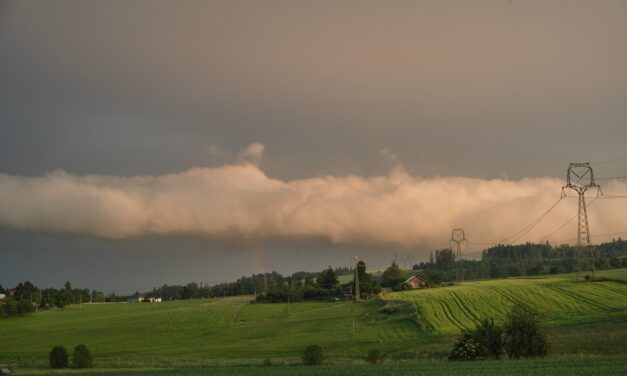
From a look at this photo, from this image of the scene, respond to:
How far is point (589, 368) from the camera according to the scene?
34594 mm

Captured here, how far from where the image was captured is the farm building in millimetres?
167125

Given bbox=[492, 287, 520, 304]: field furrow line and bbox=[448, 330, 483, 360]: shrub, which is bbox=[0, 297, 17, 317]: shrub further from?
bbox=[448, 330, 483, 360]: shrub

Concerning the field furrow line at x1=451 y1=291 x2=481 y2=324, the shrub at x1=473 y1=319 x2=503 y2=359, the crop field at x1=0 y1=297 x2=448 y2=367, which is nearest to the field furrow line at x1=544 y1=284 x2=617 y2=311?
the field furrow line at x1=451 y1=291 x2=481 y2=324

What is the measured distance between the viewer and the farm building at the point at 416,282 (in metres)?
167

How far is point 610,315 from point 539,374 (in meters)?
60.8

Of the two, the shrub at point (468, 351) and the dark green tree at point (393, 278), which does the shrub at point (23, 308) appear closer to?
the dark green tree at point (393, 278)

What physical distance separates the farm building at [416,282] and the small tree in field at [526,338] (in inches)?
4528

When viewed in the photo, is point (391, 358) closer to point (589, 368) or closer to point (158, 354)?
point (589, 368)

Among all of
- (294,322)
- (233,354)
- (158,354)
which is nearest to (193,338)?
(294,322)

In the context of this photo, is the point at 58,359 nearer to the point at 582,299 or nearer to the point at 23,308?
the point at 582,299

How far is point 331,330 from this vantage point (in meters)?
98.1

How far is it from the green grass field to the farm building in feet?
92.3

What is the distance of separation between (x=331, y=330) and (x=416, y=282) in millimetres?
75048

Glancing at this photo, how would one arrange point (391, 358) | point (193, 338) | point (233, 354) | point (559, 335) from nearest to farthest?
point (391, 358)
point (559, 335)
point (233, 354)
point (193, 338)
